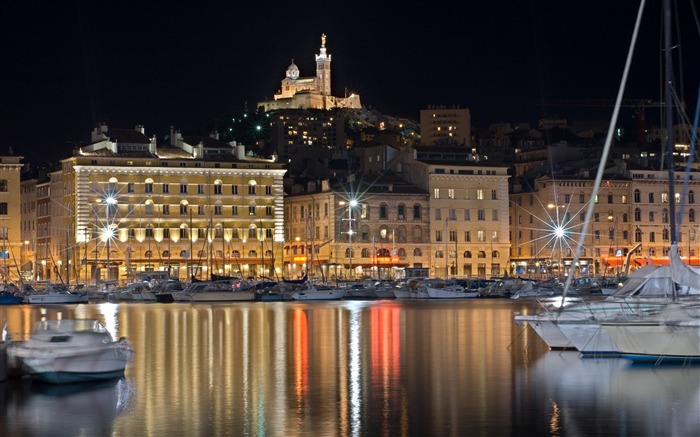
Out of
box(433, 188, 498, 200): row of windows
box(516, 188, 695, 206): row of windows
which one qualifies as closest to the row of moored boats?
box(433, 188, 498, 200): row of windows

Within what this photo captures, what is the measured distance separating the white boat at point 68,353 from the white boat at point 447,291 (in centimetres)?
7858

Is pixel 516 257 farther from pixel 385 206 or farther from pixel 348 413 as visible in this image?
pixel 348 413

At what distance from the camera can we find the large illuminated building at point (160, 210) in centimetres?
13012

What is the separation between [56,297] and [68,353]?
242ft

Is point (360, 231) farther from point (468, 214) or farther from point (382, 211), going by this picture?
point (468, 214)

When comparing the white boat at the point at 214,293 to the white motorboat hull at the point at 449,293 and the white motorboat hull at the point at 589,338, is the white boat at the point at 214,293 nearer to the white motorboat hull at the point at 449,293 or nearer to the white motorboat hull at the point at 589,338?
the white motorboat hull at the point at 449,293

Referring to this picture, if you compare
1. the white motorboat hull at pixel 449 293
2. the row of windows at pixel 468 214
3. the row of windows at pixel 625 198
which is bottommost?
the white motorboat hull at pixel 449 293

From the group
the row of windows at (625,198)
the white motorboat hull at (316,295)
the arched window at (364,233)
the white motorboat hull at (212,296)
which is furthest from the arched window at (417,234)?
the white motorboat hull at (212,296)

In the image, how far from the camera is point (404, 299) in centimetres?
11488

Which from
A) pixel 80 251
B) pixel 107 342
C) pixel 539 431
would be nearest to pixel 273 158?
pixel 80 251

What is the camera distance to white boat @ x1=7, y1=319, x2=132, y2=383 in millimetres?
36031

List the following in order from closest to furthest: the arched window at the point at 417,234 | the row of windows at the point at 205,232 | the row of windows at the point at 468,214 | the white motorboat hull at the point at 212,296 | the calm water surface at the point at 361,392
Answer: the calm water surface at the point at 361,392 → the white motorboat hull at the point at 212,296 → the row of windows at the point at 205,232 → the arched window at the point at 417,234 → the row of windows at the point at 468,214

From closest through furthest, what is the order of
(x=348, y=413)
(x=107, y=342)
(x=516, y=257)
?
(x=348, y=413), (x=107, y=342), (x=516, y=257)

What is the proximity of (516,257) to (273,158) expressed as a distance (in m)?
29.9
